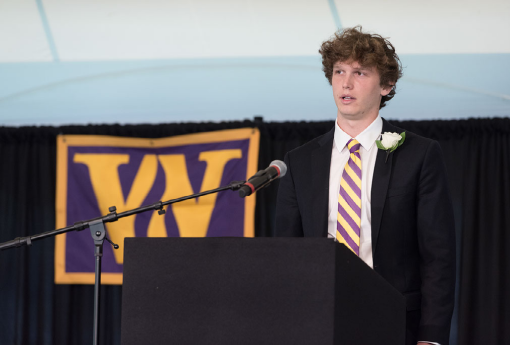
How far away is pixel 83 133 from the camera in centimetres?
430

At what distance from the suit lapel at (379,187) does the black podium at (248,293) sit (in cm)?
57

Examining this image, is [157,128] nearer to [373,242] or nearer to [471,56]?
[471,56]

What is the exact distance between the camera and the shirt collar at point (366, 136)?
208 centimetres

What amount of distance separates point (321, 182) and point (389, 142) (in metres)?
0.27

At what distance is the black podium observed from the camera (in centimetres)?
122

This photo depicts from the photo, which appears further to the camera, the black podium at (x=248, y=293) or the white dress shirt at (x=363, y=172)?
the white dress shirt at (x=363, y=172)

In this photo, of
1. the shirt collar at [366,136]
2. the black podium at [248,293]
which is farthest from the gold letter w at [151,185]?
the black podium at [248,293]

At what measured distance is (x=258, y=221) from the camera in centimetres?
417

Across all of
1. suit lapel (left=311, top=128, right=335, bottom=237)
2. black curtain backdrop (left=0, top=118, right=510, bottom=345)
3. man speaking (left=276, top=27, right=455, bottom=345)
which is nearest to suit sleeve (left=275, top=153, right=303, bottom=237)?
man speaking (left=276, top=27, right=455, bottom=345)

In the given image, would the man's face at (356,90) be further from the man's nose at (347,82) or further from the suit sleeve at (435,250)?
the suit sleeve at (435,250)

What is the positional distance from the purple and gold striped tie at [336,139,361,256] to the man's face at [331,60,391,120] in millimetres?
161

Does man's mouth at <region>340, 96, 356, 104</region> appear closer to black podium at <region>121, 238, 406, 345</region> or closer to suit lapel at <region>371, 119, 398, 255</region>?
suit lapel at <region>371, 119, 398, 255</region>

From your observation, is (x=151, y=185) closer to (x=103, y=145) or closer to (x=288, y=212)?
(x=103, y=145)

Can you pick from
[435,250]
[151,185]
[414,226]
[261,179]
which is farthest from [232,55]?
[261,179]
